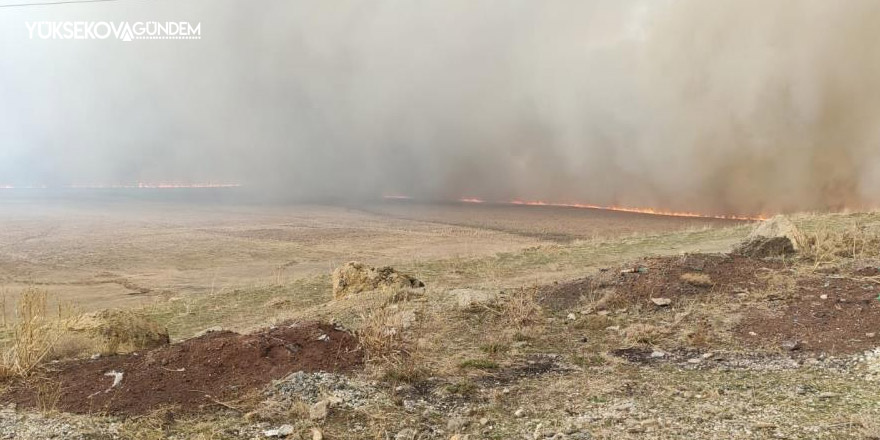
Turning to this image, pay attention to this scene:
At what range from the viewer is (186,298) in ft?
53.8

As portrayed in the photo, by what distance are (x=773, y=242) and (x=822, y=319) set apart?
16.3 feet

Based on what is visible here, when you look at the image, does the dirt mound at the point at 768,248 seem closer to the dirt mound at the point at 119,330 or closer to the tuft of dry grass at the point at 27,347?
the dirt mound at the point at 119,330

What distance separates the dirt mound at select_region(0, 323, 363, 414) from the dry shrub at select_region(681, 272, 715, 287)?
605 cm

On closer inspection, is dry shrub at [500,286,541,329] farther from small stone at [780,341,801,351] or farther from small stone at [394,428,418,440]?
small stone at [394,428,418,440]

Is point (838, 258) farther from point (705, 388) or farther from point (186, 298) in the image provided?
point (186, 298)

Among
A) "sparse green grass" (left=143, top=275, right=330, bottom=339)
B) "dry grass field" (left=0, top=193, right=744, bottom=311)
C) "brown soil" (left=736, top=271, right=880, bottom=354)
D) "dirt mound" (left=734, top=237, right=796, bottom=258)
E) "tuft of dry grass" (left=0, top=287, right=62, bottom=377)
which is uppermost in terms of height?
"dirt mound" (left=734, top=237, right=796, bottom=258)

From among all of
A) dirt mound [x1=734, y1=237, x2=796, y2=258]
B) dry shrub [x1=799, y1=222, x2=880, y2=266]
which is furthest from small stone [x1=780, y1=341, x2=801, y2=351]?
dirt mound [x1=734, y1=237, x2=796, y2=258]

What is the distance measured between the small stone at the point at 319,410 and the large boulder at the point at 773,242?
1008cm

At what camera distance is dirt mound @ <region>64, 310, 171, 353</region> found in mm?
8734

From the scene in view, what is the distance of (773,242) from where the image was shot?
1235cm

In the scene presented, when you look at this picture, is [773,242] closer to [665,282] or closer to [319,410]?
[665,282]

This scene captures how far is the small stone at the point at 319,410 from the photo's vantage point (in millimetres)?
5230

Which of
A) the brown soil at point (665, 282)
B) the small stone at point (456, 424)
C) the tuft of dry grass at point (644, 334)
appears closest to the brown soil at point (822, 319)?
the tuft of dry grass at point (644, 334)

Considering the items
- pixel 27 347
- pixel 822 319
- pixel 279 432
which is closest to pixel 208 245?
pixel 27 347
